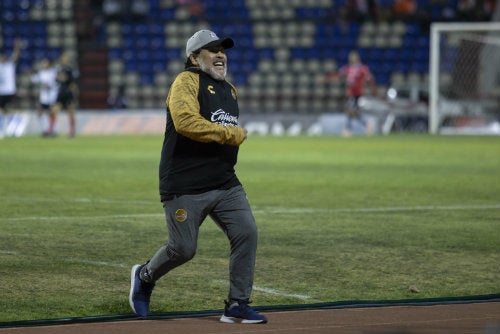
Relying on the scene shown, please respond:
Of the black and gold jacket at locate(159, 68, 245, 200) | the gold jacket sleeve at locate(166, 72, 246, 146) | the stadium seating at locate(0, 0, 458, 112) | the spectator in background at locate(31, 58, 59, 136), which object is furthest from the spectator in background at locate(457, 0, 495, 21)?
the gold jacket sleeve at locate(166, 72, 246, 146)

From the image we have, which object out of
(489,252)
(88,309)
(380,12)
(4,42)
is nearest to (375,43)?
(380,12)

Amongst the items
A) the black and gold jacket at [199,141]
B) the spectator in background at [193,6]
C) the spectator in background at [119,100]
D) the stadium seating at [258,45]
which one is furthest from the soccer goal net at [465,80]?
the black and gold jacket at [199,141]

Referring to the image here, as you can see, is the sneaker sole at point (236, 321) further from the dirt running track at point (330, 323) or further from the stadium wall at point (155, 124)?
the stadium wall at point (155, 124)

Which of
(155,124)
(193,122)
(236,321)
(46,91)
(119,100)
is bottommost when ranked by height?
(155,124)

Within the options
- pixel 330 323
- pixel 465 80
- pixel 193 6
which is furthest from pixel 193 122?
pixel 193 6

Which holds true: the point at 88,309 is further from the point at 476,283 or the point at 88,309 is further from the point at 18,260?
the point at 476,283

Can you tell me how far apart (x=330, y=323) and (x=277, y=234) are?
4.68 meters

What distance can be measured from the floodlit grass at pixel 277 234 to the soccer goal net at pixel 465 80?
1421cm

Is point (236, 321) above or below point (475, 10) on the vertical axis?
below

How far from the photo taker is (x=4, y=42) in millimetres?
45562

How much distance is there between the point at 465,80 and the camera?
3900 centimetres

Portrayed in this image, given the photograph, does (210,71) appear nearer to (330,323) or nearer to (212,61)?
(212,61)

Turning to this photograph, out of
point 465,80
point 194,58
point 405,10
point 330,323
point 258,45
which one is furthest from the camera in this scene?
point 258,45

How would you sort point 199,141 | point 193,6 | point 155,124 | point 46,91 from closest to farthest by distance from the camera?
point 199,141 → point 46,91 → point 155,124 → point 193,6
